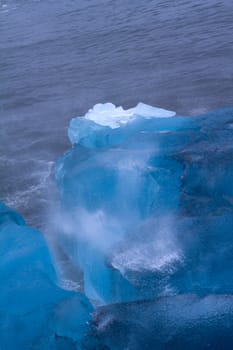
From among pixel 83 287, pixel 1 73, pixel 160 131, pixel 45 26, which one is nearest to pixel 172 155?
pixel 160 131

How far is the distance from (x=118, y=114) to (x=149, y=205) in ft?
4.99

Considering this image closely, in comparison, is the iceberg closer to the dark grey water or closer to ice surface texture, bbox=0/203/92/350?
ice surface texture, bbox=0/203/92/350

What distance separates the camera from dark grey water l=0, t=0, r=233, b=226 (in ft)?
17.1

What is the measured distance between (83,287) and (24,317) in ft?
3.13

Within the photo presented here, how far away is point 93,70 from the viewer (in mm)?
7605

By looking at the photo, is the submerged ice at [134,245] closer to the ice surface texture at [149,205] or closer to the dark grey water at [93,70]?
the ice surface texture at [149,205]

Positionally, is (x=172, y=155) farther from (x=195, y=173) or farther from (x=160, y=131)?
(x=160, y=131)

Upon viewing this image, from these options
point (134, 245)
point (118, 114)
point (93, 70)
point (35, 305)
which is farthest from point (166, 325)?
point (93, 70)

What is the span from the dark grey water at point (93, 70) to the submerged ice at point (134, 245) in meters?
0.83

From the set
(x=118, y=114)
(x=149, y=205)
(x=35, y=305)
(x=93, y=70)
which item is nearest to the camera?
(x=35, y=305)

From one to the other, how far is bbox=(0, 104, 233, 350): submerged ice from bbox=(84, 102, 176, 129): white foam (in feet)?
0.08

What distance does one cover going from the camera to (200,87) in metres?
6.23

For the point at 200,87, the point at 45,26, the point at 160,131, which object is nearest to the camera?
the point at 160,131

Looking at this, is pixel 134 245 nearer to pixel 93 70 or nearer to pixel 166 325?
pixel 166 325
